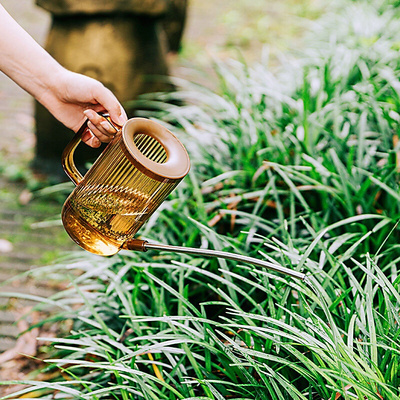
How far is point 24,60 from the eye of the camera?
66.2 inches

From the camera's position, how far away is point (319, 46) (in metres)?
4.44

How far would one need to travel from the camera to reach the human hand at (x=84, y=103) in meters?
1.51

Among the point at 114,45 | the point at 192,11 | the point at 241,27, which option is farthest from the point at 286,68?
the point at 192,11

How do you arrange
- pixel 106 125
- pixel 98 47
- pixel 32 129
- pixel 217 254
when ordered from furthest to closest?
1. pixel 32 129
2. pixel 98 47
3. pixel 106 125
4. pixel 217 254

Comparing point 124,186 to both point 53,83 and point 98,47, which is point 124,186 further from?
point 98,47

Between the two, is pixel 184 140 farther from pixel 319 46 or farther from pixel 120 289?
pixel 319 46

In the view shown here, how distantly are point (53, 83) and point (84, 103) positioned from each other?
118 mm

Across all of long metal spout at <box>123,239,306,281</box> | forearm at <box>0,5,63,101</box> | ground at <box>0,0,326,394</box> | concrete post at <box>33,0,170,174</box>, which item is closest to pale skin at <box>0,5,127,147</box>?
forearm at <box>0,5,63,101</box>

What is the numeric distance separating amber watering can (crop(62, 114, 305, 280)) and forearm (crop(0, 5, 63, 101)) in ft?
1.21

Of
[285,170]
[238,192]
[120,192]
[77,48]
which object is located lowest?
[77,48]

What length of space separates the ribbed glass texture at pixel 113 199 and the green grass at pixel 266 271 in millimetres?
282

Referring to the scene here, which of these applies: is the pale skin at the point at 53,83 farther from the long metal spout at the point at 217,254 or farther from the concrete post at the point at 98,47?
the concrete post at the point at 98,47

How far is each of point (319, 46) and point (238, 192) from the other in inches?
101

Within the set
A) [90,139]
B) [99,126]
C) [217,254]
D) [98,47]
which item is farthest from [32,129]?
[217,254]
